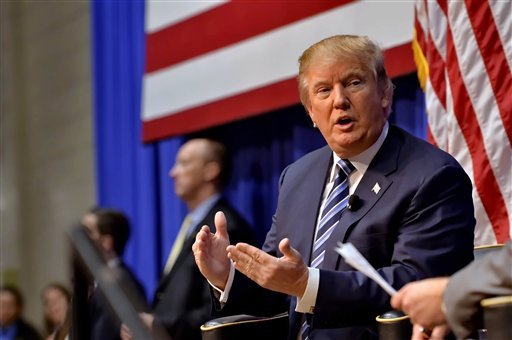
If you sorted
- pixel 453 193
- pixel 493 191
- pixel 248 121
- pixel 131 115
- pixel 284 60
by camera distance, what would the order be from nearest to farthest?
1. pixel 453 193
2. pixel 493 191
3. pixel 284 60
4. pixel 248 121
5. pixel 131 115

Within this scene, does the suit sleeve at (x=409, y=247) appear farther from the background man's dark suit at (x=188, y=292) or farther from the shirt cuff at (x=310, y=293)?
the background man's dark suit at (x=188, y=292)

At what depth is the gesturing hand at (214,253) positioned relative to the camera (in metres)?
3.05

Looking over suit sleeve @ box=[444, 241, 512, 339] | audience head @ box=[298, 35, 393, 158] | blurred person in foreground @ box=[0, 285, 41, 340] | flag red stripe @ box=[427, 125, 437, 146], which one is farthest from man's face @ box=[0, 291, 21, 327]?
suit sleeve @ box=[444, 241, 512, 339]

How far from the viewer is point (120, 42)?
679 centimetres

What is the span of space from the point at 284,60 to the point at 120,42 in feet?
6.62

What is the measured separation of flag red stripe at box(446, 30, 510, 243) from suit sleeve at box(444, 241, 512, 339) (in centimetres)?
157

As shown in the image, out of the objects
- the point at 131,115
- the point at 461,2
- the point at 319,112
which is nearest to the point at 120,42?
the point at 131,115

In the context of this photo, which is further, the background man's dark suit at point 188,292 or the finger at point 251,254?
the background man's dark suit at point 188,292

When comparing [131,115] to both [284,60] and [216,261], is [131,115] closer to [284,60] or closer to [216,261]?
[284,60]

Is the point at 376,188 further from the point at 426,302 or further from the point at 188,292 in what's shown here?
the point at 188,292

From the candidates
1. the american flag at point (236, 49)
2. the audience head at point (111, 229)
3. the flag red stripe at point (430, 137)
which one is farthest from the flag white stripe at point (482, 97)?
the audience head at point (111, 229)

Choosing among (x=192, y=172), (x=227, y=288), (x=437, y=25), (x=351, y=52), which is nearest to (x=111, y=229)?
(x=192, y=172)

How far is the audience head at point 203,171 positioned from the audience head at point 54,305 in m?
1.74

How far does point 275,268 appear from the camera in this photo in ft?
8.79
